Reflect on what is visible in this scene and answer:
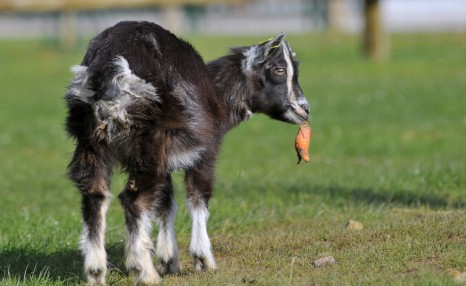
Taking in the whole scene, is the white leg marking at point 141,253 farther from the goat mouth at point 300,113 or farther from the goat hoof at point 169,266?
the goat mouth at point 300,113

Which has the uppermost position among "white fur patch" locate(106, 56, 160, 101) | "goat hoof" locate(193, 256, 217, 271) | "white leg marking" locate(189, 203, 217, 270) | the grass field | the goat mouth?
"white fur patch" locate(106, 56, 160, 101)

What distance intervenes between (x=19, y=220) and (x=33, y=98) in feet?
41.1

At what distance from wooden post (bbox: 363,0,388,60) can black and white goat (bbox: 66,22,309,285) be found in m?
20.0

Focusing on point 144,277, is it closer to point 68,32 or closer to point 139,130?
point 139,130

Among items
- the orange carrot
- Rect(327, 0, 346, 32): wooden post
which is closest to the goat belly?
the orange carrot

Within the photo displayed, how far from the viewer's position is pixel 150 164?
6016mm

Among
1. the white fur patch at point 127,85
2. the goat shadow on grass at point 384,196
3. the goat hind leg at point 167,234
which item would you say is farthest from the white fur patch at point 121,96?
the goat shadow on grass at point 384,196

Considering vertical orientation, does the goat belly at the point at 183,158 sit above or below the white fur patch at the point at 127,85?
below

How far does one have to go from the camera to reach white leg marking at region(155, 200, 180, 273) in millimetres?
6715

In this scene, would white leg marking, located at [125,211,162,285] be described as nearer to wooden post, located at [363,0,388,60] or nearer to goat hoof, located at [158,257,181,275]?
goat hoof, located at [158,257,181,275]

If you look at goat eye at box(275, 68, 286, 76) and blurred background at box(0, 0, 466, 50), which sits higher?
goat eye at box(275, 68, 286, 76)

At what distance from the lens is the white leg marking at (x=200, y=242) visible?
6594 mm

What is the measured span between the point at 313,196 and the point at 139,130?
13.1 feet

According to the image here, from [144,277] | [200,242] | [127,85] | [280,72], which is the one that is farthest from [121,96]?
[280,72]
